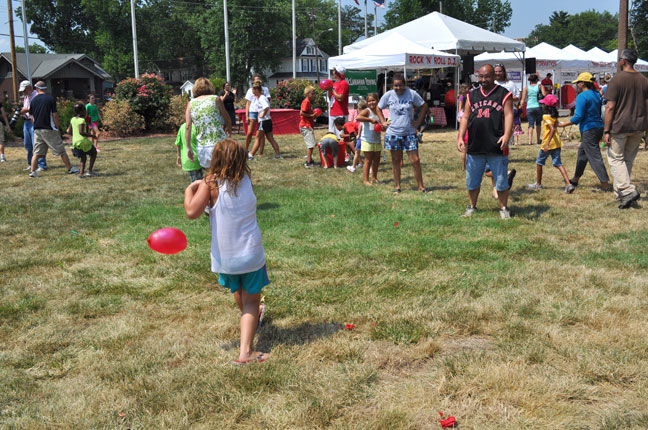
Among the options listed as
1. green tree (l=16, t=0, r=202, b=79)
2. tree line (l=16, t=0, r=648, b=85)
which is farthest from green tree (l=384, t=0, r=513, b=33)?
green tree (l=16, t=0, r=202, b=79)

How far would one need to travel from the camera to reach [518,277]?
16.6 feet

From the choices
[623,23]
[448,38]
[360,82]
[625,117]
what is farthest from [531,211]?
[448,38]

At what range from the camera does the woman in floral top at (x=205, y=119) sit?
7035 mm

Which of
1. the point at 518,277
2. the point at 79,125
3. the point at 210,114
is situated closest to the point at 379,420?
the point at 518,277

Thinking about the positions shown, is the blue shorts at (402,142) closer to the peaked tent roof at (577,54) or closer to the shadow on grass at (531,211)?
the shadow on grass at (531,211)

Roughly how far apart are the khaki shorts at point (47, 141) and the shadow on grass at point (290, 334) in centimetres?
915

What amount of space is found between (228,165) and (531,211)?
17.3 ft

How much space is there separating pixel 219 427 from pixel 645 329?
293 centimetres

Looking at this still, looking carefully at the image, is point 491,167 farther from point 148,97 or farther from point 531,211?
point 148,97

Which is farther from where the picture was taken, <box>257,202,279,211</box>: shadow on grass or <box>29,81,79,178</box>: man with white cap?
<box>29,81,79,178</box>: man with white cap

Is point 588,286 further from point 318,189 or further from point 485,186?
point 318,189

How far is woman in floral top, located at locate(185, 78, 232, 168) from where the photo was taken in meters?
7.04

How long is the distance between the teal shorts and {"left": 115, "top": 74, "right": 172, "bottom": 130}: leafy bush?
1906 cm

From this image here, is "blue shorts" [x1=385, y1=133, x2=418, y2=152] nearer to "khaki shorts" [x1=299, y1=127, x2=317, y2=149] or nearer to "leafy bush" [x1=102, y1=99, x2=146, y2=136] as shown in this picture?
"khaki shorts" [x1=299, y1=127, x2=317, y2=149]
